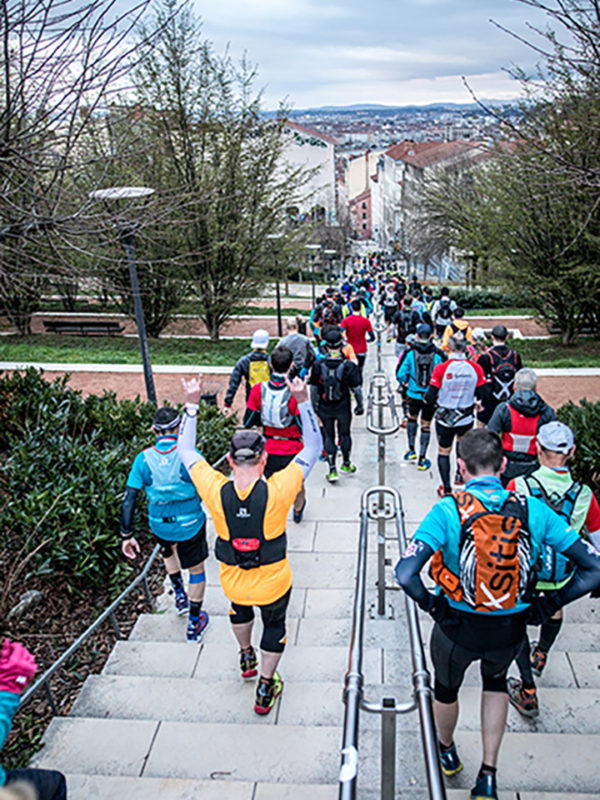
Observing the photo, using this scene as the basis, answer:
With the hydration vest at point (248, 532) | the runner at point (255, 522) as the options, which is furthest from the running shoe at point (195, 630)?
the hydration vest at point (248, 532)

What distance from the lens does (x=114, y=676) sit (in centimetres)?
413

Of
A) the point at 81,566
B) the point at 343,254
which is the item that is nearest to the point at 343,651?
the point at 81,566

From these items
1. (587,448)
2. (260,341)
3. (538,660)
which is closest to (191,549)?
(538,660)

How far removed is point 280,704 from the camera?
3822 millimetres

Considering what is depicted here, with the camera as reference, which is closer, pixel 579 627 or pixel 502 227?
pixel 579 627

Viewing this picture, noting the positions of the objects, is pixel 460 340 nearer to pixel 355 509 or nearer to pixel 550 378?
pixel 355 509

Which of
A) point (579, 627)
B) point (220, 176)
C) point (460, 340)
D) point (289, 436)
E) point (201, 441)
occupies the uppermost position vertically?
point (220, 176)

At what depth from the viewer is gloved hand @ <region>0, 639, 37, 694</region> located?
7.91 feet

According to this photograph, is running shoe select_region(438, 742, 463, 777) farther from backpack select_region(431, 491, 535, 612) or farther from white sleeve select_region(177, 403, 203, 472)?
white sleeve select_region(177, 403, 203, 472)

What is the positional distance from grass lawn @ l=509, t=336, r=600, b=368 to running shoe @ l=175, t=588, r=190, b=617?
12.3m

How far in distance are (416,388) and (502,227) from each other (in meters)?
13.7

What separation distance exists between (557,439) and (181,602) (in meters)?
3.14

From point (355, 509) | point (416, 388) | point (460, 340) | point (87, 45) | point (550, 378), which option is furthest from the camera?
point (550, 378)

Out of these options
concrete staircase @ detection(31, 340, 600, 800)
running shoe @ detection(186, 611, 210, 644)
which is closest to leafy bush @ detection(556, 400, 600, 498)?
concrete staircase @ detection(31, 340, 600, 800)
